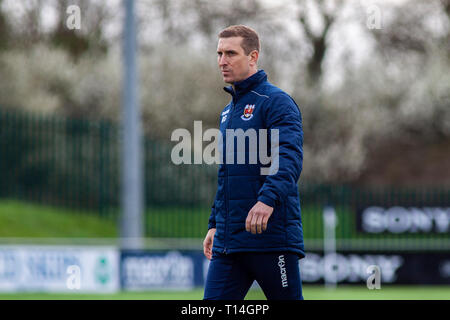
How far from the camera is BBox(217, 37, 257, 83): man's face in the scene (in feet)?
16.0

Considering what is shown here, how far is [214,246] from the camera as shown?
4.93m

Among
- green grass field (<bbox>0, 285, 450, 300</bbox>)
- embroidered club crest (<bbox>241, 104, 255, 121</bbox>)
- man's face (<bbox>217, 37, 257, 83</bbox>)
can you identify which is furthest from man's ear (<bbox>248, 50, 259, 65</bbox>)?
green grass field (<bbox>0, 285, 450, 300</bbox>)

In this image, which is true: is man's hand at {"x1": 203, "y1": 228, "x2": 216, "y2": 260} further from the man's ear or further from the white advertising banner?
the white advertising banner

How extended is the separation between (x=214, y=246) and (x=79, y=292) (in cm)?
905

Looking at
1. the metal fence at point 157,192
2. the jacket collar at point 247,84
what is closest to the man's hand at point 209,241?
the jacket collar at point 247,84

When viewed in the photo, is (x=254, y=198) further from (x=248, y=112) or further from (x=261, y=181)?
(x=248, y=112)

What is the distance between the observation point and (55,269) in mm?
13555

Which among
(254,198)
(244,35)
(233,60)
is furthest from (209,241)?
(244,35)

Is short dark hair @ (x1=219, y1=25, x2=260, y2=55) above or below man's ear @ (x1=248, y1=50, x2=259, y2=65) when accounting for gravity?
above

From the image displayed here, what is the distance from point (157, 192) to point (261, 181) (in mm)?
13941

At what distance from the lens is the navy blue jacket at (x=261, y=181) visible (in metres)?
4.54

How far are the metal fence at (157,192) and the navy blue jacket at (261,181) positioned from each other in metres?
11.9

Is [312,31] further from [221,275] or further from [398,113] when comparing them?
[221,275]

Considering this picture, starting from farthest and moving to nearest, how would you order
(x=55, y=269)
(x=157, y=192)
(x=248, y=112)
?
1. (x=157, y=192)
2. (x=55, y=269)
3. (x=248, y=112)
